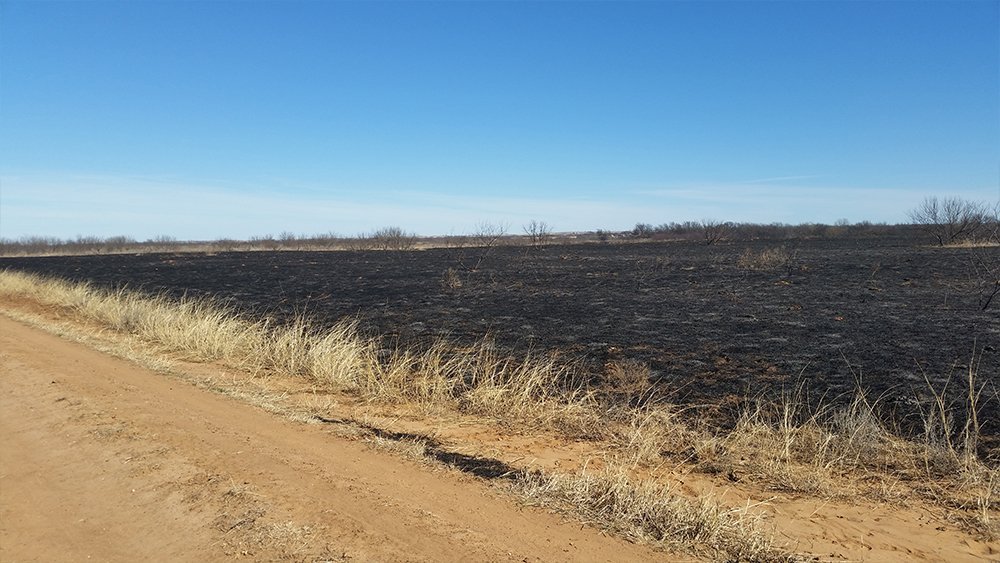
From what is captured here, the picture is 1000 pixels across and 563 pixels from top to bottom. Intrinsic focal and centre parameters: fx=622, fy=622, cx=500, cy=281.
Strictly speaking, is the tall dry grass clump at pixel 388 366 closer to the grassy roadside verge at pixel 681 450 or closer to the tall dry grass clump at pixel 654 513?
the grassy roadside verge at pixel 681 450

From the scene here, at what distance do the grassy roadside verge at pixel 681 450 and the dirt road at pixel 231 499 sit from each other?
476 mm

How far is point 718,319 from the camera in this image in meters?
15.9

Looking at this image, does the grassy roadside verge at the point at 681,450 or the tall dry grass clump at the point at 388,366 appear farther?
the tall dry grass clump at the point at 388,366

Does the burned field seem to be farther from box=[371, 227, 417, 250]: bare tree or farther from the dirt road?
box=[371, 227, 417, 250]: bare tree

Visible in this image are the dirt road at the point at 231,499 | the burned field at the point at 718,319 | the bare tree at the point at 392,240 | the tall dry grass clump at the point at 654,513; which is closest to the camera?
the dirt road at the point at 231,499

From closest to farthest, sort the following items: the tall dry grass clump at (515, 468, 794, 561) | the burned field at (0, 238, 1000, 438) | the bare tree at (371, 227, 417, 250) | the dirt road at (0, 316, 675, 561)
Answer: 1. the dirt road at (0, 316, 675, 561)
2. the tall dry grass clump at (515, 468, 794, 561)
3. the burned field at (0, 238, 1000, 438)
4. the bare tree at (371, 227, 417, 250)

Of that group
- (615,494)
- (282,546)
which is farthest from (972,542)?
(282,546)

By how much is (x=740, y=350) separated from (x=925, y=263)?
2426 centimetres

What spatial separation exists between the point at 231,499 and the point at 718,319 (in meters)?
13.6

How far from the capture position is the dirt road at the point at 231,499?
404 centimetres

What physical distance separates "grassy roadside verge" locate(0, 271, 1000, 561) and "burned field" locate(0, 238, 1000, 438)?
136 centimetres

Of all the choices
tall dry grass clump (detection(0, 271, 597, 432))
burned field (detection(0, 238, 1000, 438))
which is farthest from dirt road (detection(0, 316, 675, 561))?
burned field (detection(0, 238, 1000, 438))

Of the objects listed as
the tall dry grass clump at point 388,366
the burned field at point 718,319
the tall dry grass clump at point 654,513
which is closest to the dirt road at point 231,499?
the tall dry grass clump at point 654,513

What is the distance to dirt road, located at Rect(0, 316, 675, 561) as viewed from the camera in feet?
13.2
